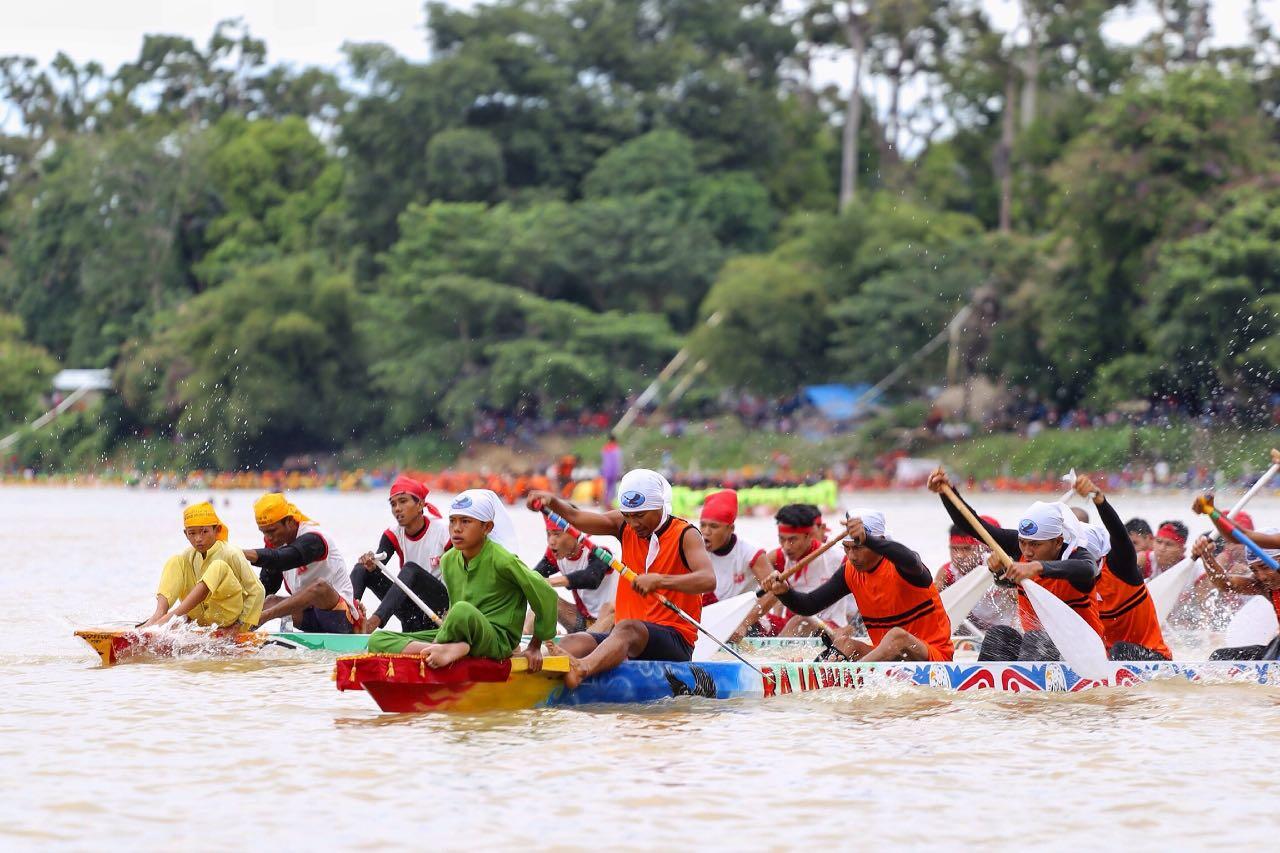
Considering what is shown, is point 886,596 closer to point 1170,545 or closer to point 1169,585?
point 1169,585

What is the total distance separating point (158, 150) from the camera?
6372cm

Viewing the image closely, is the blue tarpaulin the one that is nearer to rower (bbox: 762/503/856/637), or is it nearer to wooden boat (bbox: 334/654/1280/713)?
rower (bbox: 762/503/856/637)

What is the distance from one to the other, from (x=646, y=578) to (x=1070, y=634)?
248 cm

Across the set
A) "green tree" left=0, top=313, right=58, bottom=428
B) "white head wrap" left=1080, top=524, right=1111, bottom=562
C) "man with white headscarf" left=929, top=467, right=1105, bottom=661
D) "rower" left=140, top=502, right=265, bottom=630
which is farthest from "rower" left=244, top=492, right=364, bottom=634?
"green tree" left=0, top=313, right=58, bottom=428

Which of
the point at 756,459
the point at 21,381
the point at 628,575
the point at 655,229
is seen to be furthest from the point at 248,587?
the point at 21,381

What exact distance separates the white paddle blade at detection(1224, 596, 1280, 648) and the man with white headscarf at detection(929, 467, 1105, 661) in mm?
1328

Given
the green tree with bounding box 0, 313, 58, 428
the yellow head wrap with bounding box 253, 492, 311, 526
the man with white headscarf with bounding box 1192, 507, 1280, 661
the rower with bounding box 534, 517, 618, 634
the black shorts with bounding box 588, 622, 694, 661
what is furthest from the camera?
the green tree with bounding box 0, 313, 58, 428

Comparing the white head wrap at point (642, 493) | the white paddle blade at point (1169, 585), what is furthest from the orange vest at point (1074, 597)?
the white paddle blade at point (1169, 585)

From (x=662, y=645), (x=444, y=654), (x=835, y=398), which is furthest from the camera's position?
(x=835, y=398)

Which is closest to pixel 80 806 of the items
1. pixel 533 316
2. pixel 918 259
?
pixel 918 259

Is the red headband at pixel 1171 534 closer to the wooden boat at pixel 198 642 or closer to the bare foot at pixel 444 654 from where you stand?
the wooden boat at pixel 198 642

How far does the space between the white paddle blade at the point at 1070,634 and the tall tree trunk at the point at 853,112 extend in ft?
143

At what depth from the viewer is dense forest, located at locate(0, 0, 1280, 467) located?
37.3 meters

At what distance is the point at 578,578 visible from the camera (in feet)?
38.2
